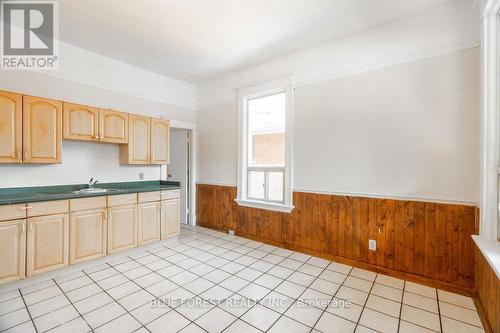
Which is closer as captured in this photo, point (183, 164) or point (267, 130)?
point (267, 130)

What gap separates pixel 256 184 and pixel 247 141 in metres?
0.78

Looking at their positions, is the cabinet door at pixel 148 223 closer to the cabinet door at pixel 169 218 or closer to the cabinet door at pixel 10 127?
the cabinet door at pixel 169 218

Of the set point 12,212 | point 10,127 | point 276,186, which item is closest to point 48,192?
point 12,212

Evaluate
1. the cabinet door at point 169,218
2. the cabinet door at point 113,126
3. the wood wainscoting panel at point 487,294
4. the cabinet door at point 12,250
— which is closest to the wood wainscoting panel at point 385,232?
the wood wainscoting panel at point 487,294

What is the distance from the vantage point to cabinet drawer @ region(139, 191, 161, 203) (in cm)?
337

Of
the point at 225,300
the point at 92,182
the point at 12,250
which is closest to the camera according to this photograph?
the point at 225,300

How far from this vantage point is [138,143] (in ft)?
12.0

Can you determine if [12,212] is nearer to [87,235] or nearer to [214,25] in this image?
[87,235]

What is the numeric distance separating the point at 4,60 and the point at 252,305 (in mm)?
3924

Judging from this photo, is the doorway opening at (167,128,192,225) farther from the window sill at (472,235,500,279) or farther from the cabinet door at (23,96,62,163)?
the window sill at (472,235,500,279)

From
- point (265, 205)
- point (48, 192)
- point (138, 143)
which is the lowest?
point (265, 205)

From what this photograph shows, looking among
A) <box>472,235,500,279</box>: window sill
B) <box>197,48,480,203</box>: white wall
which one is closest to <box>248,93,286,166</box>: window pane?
<box>197,48,480,203</box>: white wall

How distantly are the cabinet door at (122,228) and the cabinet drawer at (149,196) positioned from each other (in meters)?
0.14

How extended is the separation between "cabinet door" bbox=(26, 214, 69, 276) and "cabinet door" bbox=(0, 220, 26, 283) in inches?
1.8
